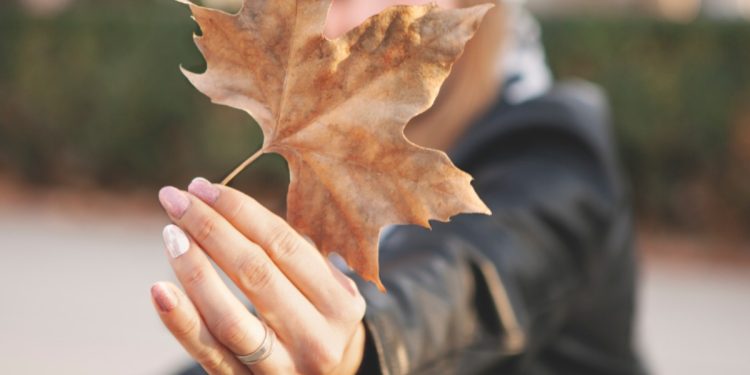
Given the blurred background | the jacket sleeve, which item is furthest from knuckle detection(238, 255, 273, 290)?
the blurred background

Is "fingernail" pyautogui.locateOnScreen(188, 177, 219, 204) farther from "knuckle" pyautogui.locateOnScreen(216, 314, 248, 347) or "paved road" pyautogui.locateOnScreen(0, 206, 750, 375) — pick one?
"paved road" pyautogui.locateOnScreen(0, 206, 750, 375)

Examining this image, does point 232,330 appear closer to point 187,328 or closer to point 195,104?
point 187,328

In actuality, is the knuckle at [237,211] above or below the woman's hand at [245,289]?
above

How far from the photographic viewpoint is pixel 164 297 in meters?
0.97

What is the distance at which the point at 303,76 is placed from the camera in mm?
1022

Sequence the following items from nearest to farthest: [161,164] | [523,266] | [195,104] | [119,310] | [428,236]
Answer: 1. [428,236]
2. [523,266]
3. [119,310]
4. [195,104]
5. [161,164]

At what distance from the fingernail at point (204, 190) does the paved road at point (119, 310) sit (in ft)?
14.0

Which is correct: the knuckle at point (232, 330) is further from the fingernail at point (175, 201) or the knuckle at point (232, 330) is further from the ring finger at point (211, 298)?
the fingernail at point (175, 201)

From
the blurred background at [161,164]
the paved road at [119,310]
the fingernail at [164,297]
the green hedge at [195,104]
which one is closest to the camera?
the fingernail at [164,297]

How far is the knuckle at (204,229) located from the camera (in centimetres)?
98

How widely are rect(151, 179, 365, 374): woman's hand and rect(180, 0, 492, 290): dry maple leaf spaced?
0.04 metres

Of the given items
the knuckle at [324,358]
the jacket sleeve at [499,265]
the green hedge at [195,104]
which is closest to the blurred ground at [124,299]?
the green hedge at [195,104]

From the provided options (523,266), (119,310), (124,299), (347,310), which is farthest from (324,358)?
(124,299)

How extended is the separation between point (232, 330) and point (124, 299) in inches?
210
